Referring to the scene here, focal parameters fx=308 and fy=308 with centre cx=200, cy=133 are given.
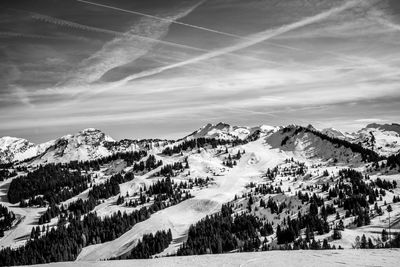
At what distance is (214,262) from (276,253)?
9.13 m

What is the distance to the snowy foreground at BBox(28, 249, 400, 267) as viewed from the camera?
32719mm

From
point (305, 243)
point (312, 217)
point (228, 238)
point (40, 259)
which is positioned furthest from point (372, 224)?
point (40, 259)

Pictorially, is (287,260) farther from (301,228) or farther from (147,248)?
(301,228)

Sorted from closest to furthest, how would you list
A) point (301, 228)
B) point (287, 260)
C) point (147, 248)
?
point (287, 260) < point (147, 248) < point (301, 228)

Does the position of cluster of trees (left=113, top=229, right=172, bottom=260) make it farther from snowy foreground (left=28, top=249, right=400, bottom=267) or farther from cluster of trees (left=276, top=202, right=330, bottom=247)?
snowy foreground (left=28, top=249, right=400, bottom=267)

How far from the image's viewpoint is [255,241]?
17900 cm

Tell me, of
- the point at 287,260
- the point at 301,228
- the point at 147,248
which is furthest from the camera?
the point at 301,228

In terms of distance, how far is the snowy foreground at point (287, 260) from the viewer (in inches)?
1288

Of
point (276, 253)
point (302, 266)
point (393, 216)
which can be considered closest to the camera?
point (302, 266)

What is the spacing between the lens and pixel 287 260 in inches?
1345

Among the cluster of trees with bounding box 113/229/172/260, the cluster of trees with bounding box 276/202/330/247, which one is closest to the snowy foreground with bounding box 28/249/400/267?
the cluster of trees with bounding box 276/202/330/247

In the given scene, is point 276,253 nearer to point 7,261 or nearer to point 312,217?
point 312,217

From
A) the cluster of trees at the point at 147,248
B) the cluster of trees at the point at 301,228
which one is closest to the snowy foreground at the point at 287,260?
the cluster of trees at the point at 301,228

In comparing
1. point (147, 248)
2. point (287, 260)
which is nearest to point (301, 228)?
point (147, 248)
